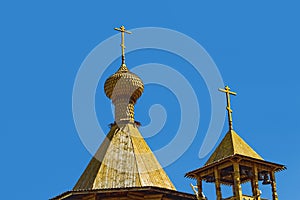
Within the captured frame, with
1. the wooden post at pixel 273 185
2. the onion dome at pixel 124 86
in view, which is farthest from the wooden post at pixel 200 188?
the onion dome at pixel 124 86

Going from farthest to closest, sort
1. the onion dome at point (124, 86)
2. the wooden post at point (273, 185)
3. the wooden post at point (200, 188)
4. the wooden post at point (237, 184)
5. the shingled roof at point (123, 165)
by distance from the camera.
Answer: the onion dome at point (124, 86)
the shingled roof at point (123, 165)
the wooden post at point (200, 188)
the wooden post at point (273, 185)
the wooden post at point (237, 184)

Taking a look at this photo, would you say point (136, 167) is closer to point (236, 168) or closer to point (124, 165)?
point (124, 165)

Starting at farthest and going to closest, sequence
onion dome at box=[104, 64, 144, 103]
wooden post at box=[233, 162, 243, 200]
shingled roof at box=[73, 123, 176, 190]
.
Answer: onion dome at box=[104, 64, 144, 103], shingled roof at box=[73, 123, 176, 190], wooden post at box=[233, 162, 243, 200]

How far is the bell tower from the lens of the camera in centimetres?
1695

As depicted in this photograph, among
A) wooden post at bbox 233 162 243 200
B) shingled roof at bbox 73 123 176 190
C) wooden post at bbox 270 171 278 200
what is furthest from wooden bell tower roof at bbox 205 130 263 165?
shingled roof at bbox 73 123 176 190

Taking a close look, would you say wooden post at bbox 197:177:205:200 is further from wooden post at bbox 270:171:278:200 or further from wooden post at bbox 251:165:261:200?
wooden post at bbox 270:171:278:200

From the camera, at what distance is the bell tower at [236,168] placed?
16953 millimetres

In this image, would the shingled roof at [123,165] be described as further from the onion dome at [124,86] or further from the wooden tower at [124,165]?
the onion dome at [124,86]

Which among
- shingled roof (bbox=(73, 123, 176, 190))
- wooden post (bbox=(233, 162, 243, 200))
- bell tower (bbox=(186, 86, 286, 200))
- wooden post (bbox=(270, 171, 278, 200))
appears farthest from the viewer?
shingled roof (bbox=(73, 123, 176, 190))

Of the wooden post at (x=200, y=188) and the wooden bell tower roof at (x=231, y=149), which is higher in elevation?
the wooden bell tower roof at (x=231, y=149)

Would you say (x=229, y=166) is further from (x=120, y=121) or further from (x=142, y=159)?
(x=120, y=121)

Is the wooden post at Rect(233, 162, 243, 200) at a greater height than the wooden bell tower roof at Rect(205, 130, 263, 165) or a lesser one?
lesser

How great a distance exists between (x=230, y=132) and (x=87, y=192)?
436cm

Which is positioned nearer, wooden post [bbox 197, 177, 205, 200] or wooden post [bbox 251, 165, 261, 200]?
wooden post [bbox 251, 165, 261, 200]
